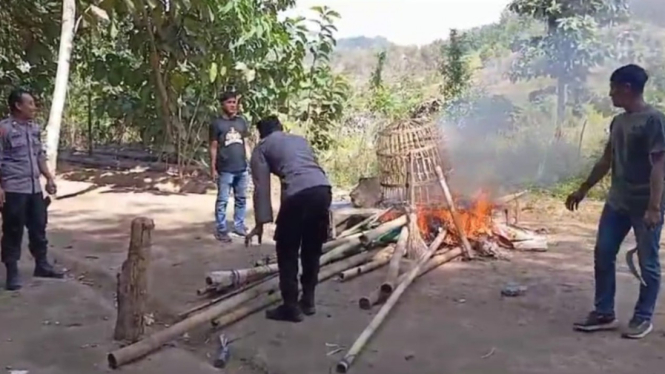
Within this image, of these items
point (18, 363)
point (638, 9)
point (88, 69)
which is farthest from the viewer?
point (88, 69)

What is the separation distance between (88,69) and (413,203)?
315 inches

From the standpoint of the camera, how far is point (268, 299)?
5949mm

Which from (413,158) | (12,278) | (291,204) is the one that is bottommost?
(12,278)

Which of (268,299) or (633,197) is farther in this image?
(268,299)

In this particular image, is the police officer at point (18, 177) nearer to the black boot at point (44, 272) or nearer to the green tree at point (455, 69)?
the black boot at point (44, 272)

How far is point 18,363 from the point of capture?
4.65m

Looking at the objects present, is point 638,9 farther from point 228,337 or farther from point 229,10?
point 228,337

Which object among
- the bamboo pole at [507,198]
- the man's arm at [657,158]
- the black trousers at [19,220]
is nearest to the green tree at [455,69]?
the bamboo pole at [507,198]

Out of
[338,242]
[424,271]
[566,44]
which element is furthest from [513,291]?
[566,44]

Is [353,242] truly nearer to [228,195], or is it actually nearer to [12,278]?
[228,195]

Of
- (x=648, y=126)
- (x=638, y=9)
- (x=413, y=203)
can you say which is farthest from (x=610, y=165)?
(x=638, y=9)

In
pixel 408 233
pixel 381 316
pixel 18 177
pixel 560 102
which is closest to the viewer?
pixel 381 316

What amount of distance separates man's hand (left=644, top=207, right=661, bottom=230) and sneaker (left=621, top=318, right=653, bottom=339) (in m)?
0.73

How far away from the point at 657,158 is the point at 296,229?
7.91ft
